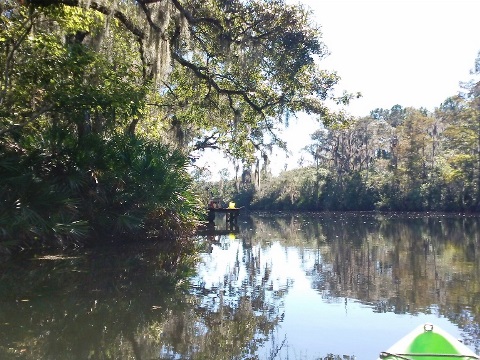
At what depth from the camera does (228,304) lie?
725 centimetres

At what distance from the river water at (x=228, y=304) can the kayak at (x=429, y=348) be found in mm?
1169

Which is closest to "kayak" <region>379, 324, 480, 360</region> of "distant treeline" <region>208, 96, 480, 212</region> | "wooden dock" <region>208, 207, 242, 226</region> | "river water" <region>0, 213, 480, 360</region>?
"river water" <region>0, 213, 480, 360</region>

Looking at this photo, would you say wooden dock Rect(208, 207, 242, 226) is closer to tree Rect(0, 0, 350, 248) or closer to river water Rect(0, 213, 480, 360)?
tree Rect(0, 0, 350, 248)

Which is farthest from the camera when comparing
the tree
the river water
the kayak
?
the tree

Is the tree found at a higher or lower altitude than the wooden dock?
higher

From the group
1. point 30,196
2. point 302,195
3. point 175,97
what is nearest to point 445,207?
point 302,195

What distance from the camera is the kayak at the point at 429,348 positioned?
12.1ft

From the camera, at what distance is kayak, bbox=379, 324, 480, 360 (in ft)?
12.1

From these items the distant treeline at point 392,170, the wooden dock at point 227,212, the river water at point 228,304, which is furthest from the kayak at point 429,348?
the distant treeline at point 392,170

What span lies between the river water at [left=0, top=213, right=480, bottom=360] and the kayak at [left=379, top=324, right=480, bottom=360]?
1169 mm

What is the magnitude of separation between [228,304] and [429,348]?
3819 mm

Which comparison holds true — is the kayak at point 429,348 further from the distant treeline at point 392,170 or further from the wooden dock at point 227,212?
the distant treeline at point 392,170

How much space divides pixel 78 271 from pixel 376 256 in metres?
7.43

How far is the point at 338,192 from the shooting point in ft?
172
